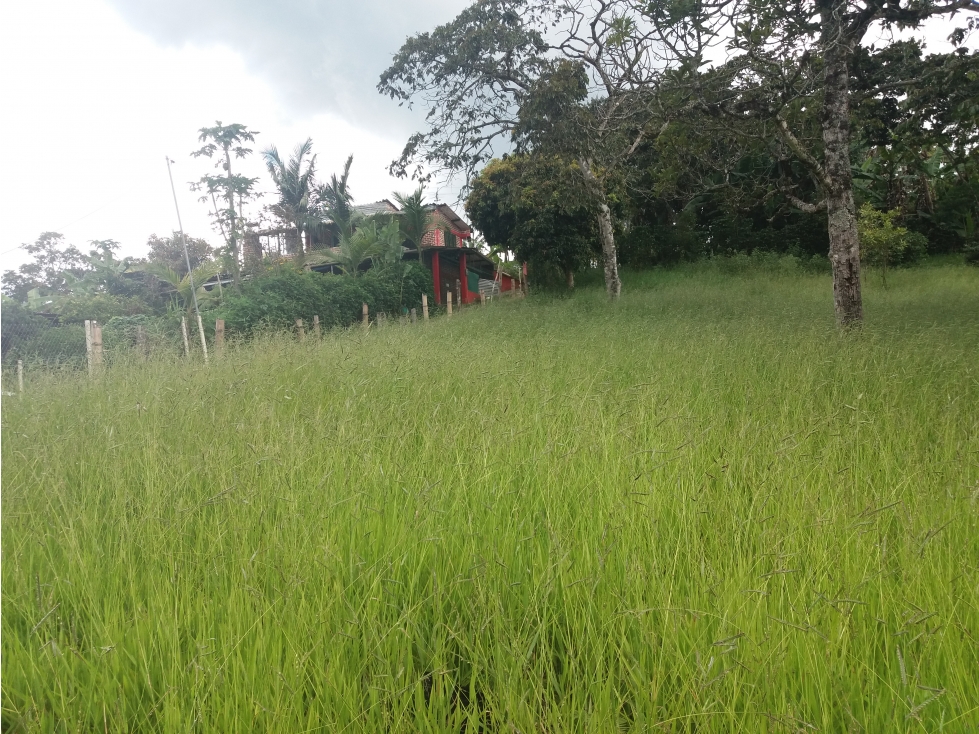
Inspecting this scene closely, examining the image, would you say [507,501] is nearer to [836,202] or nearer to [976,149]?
[836,202]

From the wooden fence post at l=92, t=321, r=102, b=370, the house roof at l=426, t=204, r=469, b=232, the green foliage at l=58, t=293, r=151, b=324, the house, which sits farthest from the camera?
the house roof at l=426, t=204, r=469, b=232

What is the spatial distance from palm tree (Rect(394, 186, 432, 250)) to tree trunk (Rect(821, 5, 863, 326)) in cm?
2028

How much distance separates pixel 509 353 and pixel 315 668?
18.4 feet

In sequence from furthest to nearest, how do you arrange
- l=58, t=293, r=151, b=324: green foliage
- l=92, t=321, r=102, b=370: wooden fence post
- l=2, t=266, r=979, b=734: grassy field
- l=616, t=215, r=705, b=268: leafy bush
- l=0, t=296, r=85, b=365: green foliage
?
l=616, t=215, r=705, b=268: leafy bush → l=58, t=293, r=151, b=324: green foliage → l=0, t=296, r=85, b=365: green foliage → l=92, t=321, r=102, b=370: wooden fence post → l=2, t=266, r=979, b=734: grassy field

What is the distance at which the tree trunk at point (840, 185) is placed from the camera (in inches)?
340

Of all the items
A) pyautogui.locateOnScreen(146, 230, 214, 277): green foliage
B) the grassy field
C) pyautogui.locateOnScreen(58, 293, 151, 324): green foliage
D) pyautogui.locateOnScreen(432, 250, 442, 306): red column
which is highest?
pyautogui.locateOnScreen(146, 230, 214, 277): green foliage

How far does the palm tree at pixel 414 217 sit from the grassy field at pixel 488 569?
948 inches

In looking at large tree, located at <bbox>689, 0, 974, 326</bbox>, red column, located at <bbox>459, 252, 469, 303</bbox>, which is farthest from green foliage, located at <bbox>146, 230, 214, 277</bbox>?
large tree, located at <bbox>689, 0, 974, 326</bbox>

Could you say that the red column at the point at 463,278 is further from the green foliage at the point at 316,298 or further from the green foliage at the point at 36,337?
the green foliage at the point at 36,337

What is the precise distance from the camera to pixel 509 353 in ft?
22.7

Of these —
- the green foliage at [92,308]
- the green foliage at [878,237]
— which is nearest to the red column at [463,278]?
the green foliage at [92,308]

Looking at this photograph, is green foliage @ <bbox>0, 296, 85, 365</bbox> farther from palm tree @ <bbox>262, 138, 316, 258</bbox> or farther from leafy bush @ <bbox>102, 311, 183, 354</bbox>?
palm tree @ <bbox>262, 138, 316, 258</bbox>

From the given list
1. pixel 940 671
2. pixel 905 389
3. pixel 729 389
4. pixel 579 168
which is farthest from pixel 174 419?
pixel 579 168

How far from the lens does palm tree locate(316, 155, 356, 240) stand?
90.5 ft
